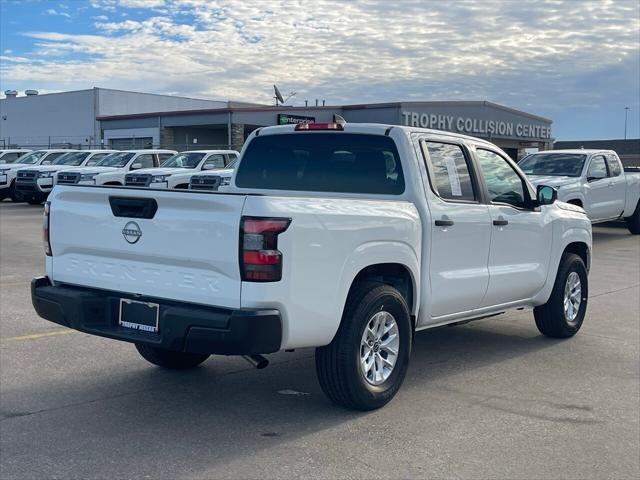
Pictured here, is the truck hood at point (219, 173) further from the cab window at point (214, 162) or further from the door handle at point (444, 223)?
the door handle at point (444, 223)

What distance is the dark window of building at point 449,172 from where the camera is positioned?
19.7 feet

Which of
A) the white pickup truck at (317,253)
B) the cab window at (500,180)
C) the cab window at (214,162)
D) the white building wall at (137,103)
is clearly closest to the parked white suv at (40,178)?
the cab window at (214,162)

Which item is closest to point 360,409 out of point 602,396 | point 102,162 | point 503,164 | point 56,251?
point 602,396

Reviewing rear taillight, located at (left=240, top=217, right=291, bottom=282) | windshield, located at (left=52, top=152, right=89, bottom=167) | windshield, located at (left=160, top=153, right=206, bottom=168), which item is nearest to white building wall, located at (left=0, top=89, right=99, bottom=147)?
windshield, located at (left=52, top=152, right=89, bottom=167)

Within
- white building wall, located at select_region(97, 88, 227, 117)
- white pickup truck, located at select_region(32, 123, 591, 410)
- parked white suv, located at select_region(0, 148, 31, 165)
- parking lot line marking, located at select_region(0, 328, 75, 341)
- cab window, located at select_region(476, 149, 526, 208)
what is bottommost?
parking lot line marking, located at select_region(0, 328, 75, 341)

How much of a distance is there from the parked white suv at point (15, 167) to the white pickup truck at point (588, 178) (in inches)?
677

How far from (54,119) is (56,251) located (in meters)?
55.5

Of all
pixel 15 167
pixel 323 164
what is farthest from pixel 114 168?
pixel 323 164

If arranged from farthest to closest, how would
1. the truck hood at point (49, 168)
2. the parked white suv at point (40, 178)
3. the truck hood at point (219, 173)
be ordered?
the truck hood at point (49, 168)
the parked white suv at point (40, 178)
the truck hood at point (219, 173)

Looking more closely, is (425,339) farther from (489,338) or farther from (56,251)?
(56,251)

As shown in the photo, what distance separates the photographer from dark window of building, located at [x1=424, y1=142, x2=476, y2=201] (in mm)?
6016

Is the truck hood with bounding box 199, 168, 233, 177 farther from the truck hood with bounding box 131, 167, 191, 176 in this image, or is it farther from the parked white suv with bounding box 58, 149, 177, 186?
the parked white suv with bounding box 58, 149, 177, 186

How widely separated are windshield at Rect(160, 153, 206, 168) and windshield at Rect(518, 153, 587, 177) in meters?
9.79

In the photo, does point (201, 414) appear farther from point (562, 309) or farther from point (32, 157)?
point (32, 157)
